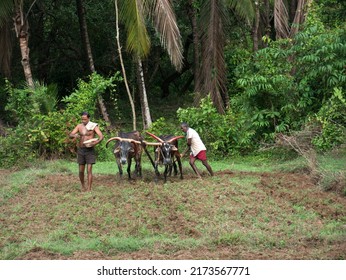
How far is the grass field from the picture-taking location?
9594mm

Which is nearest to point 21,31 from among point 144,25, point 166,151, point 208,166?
point 144,25

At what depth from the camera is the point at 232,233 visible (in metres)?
10.2

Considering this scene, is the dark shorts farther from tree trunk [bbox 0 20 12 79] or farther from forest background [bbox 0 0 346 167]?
tree trunk [bbox 0 20 12 79]

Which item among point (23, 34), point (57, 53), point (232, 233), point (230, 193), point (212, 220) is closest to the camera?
point (232, 233)

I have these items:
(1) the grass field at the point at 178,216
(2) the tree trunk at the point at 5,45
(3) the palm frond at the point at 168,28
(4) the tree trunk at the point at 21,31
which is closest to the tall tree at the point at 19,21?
(4) the tree trunk at the point at 21,31

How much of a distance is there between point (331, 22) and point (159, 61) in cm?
719

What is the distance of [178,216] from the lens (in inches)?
441

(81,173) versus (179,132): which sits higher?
(179,132)

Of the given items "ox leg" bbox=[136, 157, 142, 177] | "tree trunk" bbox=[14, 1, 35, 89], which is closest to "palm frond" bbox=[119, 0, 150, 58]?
"tree trunk" bbox=[14, 1, 35, 89]

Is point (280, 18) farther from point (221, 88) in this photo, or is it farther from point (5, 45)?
point (5, 45)

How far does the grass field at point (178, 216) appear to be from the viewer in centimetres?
959

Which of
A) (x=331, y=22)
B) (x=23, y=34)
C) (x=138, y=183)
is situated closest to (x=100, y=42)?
(x=23, y=34)

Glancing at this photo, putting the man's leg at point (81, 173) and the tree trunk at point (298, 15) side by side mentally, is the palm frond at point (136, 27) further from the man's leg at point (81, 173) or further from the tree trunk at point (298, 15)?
the tree trunk at point (298, 15)

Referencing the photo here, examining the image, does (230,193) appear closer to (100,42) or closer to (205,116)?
(205,116)
